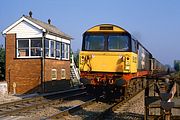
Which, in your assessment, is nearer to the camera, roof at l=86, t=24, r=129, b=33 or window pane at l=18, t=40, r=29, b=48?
roof at l=86, t=24, r=129, b=33

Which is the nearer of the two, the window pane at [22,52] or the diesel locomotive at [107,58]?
the diesel locomotive at [107,58]

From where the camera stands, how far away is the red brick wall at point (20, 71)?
22812mm

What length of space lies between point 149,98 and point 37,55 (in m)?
16.5

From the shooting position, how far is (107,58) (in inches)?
603

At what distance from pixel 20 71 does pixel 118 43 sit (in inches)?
398

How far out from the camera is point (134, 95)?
1884 cm

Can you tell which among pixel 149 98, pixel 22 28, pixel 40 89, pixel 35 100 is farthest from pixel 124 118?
pixel 22 28

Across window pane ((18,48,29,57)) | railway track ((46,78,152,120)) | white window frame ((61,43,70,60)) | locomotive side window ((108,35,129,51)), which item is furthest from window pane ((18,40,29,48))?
railway track ((46,78,152,120))

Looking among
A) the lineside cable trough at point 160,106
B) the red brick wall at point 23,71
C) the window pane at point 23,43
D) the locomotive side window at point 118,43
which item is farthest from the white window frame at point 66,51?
the lineside cable trough at point 160,106

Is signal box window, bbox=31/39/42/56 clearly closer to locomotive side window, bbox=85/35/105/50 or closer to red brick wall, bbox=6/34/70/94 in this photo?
red brick wall, bbox=6/34/70/94

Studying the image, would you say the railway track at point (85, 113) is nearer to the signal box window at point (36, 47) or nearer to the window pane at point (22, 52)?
the signal box window at point (36, 47)

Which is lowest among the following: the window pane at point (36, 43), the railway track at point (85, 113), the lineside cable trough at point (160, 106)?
the railway track at point (85, 113)

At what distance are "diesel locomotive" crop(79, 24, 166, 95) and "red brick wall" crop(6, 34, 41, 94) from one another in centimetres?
784

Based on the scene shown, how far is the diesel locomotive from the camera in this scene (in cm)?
1506
